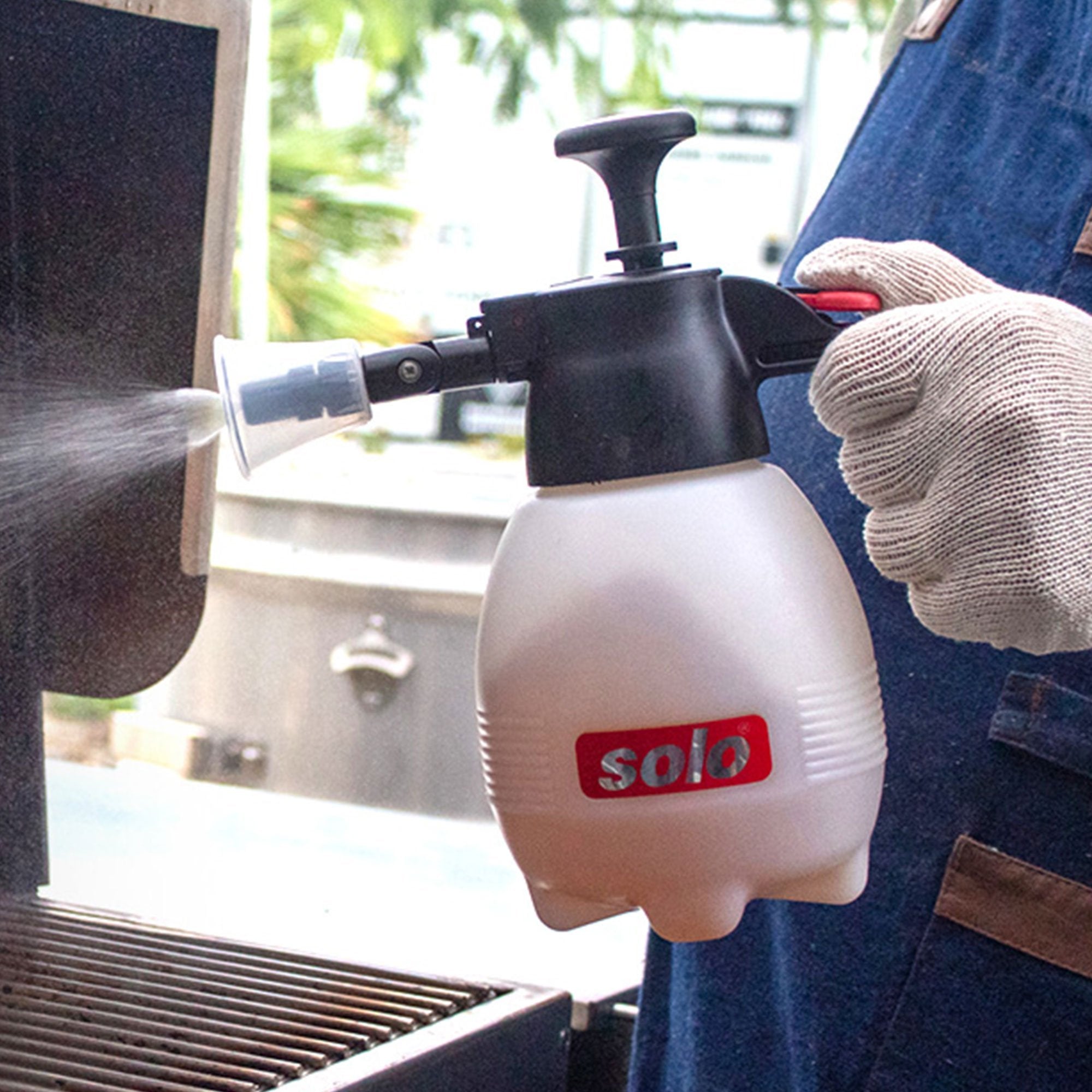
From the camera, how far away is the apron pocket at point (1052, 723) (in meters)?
0.46

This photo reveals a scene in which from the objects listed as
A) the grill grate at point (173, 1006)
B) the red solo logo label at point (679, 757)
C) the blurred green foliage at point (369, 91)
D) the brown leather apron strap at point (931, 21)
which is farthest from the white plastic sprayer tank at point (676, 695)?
the blurred green foliage at point (369, 91)

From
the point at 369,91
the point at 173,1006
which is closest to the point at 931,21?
the point at 173,1006

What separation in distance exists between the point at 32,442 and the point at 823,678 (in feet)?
0.91

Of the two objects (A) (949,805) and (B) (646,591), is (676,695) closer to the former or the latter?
(B) (646,591)

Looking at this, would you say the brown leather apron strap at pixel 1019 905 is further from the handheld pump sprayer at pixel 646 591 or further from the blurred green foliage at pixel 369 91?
the blurred green foliage at pixel 369 91

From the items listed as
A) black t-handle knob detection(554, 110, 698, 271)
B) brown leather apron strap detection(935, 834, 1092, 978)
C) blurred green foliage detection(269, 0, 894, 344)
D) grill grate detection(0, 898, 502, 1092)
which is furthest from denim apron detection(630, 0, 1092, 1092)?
blurred green foliage detection(269, 0, 894, 344)

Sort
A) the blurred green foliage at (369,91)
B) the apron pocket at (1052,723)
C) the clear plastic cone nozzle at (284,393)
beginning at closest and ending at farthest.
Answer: the clear plastic cone nozzle at (284,393)
the apron pocket at (1052,723)
the blurred green foliage at (369,91)

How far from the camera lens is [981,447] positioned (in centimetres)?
32

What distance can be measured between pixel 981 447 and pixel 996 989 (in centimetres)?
26

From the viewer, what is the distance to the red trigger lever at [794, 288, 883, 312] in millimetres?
341

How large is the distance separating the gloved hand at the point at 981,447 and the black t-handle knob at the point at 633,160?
56 millimetres

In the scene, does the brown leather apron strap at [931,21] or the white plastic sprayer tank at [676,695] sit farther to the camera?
the brown leather apron strap at [931,21]

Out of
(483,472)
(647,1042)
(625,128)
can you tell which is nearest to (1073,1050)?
(647,1042)

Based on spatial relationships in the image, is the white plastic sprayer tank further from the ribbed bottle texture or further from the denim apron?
the denim apron
